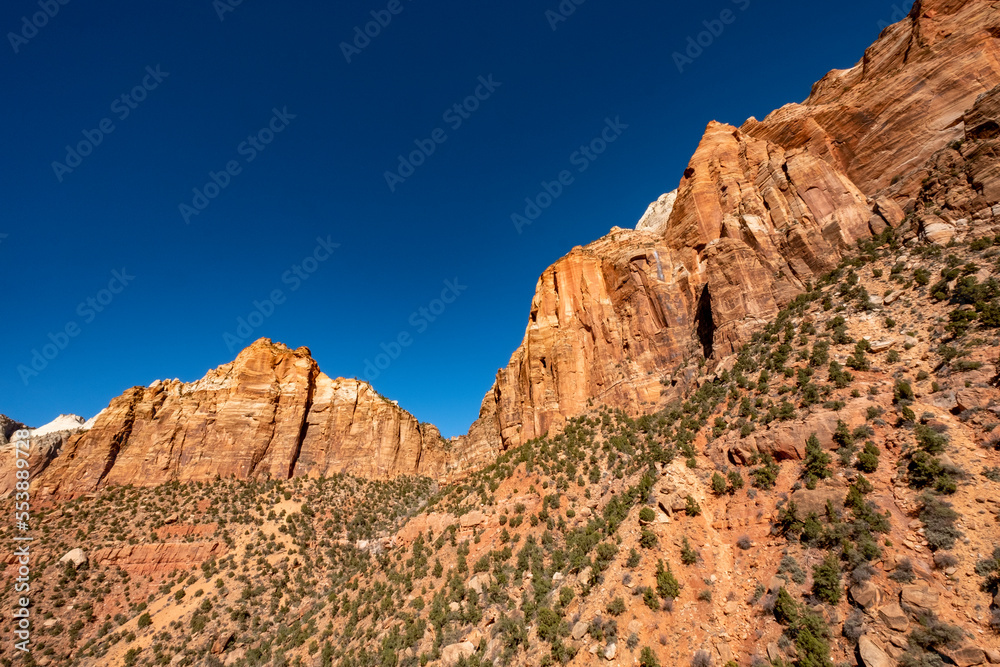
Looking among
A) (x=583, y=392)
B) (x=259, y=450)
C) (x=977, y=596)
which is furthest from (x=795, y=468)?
(x=259, y=450)

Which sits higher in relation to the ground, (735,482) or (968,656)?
(735,482)

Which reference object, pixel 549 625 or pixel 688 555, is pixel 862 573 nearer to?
pixel 688 555

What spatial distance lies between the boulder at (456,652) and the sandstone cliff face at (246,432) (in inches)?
1368

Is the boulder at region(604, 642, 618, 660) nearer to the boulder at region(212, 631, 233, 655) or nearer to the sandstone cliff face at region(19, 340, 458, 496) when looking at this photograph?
the boulder at region(212, 631, 233, 655)

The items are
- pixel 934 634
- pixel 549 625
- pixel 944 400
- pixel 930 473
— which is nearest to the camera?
pixel 934 634

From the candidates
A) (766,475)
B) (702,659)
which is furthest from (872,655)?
(766,475)

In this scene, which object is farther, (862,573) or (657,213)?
(657,213)

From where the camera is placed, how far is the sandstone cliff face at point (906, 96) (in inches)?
998

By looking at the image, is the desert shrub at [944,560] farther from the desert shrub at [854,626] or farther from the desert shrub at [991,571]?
the desert shrub at [854,626]

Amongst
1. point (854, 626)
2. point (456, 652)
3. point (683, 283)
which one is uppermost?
point (683, 283)

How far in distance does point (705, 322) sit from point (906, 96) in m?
21.2

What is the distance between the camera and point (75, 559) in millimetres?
31453

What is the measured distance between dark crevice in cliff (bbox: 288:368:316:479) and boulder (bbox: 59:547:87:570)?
16.9 meters

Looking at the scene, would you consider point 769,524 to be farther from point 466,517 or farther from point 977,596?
point 466,517
